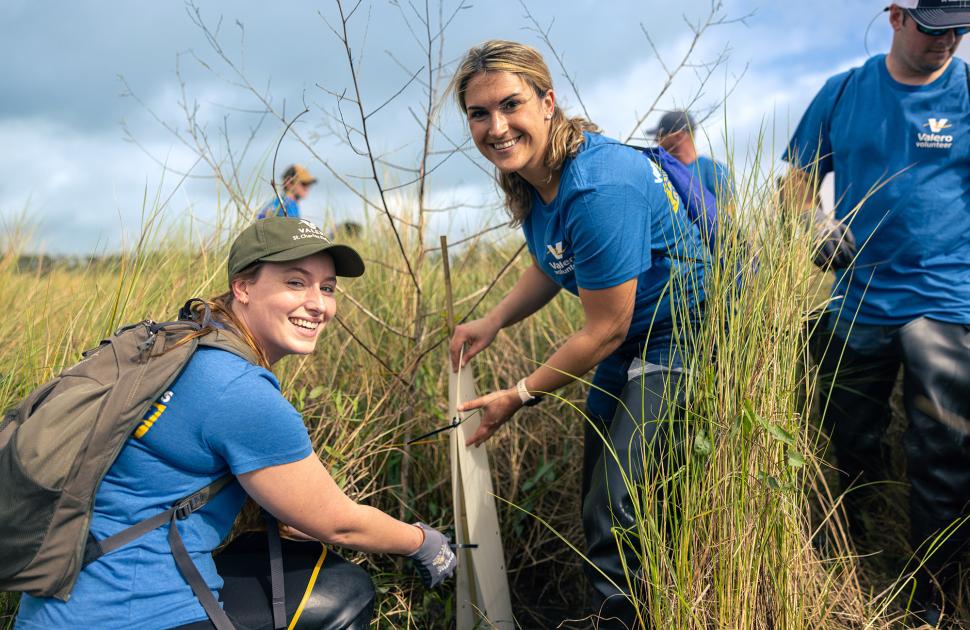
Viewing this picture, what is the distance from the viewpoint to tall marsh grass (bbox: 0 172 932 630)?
1.94 m

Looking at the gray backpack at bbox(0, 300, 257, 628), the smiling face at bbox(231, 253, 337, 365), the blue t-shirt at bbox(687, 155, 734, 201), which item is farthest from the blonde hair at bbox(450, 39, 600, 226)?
the gray backpack at bbox(0, 300, 257, 628)

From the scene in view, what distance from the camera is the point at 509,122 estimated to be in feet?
7.88

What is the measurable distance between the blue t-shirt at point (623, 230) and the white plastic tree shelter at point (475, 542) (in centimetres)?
74

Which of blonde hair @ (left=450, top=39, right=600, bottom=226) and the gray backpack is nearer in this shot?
the gray backpack

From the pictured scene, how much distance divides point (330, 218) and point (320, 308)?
3168 mm

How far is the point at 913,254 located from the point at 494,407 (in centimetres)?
176

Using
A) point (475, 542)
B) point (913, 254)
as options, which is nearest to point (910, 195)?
point (913, 254)

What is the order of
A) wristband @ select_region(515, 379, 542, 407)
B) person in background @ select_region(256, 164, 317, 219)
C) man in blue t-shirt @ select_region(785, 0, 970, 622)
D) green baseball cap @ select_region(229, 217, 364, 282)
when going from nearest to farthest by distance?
green baseball cap @ select_region(229, 217, 364, 282)
wristband @ select_region(515, 379, 542, 407)
man in blue t-shirt @ select_region(785, 0, 970, 622)
person in background @ select_region(256, 164, 317, 219)

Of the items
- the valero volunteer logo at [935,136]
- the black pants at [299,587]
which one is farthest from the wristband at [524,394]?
the valero volunteer logo at [935,136]

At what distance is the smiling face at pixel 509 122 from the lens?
94.3 inches

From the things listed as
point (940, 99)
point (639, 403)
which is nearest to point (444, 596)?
point (639, 403)

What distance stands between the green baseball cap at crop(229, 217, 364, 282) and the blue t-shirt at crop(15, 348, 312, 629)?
29cm

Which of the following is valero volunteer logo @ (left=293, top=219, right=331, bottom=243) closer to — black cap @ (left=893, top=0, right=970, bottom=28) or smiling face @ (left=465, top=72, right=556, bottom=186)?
smiling face @ (left=465, top=72, right=556, bottom=186)

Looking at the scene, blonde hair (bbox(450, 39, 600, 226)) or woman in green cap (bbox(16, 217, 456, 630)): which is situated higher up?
blonde hair (bbox(450, 39, 600, 226))
